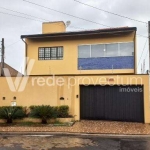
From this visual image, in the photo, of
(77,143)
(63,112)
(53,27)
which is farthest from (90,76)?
(53,27)

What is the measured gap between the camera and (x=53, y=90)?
670 inches

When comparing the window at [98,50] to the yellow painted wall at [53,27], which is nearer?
the window at [98,50]

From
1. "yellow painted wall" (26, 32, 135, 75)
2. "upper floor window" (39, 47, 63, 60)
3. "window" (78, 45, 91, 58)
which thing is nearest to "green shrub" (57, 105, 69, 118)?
"yellow painted wall" (26, 32, 135, 75)

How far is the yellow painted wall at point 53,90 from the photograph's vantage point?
645 inches

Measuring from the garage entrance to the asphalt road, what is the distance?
498cm

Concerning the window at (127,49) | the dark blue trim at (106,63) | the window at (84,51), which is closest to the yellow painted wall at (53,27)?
the window at (84,51)

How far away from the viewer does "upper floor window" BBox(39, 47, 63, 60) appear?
67.5 feet

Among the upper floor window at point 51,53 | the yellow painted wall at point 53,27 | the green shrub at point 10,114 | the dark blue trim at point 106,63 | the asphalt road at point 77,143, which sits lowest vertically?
the asphalt road at point 77,143

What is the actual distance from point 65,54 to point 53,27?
148 inches

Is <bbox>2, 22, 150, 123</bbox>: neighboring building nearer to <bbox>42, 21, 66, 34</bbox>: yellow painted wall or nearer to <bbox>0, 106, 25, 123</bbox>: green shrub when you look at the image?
<bbox>0, 106, 25, 123</bbox>: green shrub

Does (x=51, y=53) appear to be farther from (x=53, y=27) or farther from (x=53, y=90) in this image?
(x=53, y=90)

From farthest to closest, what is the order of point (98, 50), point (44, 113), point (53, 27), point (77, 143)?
point (53, 27)
point (98, 50)
point (44, 113)
point (77, 143)

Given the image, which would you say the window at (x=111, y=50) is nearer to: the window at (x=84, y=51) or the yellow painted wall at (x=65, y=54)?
the yellow painted wall at (x=65, y=54)

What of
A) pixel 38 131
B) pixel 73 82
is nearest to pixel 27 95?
pixel 73 82
